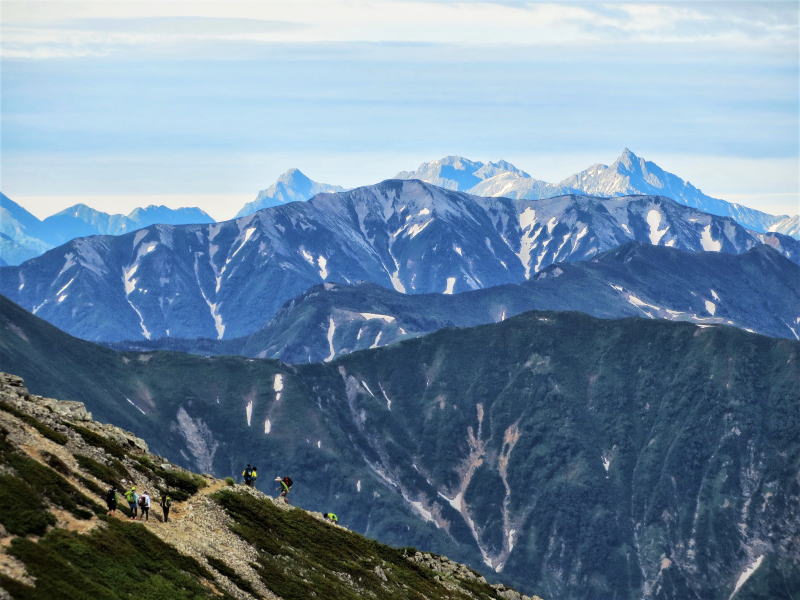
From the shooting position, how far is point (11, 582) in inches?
2514

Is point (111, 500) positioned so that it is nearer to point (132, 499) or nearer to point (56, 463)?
point (132, 499)

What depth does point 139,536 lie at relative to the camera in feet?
267

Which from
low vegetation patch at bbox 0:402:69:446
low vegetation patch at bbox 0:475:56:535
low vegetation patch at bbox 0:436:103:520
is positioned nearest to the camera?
low vegetation patch at bbox 0:475:56:535

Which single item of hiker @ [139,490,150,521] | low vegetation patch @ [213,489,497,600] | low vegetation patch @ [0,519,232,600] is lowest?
low vegetation patch @ [213,489,497,600]

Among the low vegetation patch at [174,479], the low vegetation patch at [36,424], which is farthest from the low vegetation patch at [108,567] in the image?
the low vegetation patch at [174,479]

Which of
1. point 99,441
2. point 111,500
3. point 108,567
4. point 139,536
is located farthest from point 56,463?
point 99,441

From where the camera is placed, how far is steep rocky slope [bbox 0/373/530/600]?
71.2m

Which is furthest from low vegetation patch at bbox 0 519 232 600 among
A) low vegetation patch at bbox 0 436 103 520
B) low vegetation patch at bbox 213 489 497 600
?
low vegetation patch at bbox 213 489 497 600

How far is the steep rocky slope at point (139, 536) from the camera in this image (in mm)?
71250

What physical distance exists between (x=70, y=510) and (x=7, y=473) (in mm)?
4763

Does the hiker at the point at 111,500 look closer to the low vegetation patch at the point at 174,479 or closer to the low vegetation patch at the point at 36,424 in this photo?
the low vegetation patch at the point at 36,424

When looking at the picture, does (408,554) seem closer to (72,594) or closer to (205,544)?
(205,544)

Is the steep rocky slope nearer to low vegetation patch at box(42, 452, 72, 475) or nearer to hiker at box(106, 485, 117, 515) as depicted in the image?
low vegetation patch at box(42, 452, 72, 475)

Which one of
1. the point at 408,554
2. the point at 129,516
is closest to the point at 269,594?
the point at 129,516
